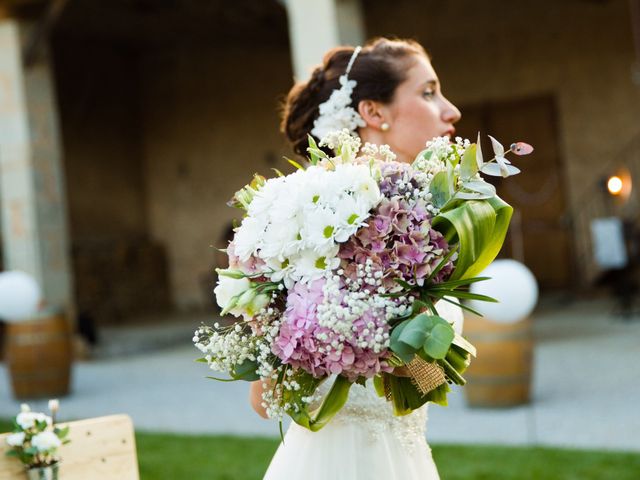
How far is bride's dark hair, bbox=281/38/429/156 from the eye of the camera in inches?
87.9

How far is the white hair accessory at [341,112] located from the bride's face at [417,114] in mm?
106

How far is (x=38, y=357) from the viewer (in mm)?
7734

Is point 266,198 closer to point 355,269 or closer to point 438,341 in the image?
point 355,269

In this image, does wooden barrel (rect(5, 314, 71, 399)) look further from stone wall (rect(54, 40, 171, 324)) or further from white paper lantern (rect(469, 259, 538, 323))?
stone wall (rect(54, 40, 171, 324))

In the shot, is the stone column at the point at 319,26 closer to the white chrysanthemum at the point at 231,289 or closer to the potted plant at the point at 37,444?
the potted plant at the point at 37,444

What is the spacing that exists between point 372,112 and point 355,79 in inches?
4.6

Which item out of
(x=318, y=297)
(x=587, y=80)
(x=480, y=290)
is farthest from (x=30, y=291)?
(x=587, y=80)

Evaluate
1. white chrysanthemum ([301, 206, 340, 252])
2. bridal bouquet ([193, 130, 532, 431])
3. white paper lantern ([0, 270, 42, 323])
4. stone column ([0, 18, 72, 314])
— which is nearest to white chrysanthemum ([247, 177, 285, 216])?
bridal bouquet ([193, 130, 532, 431])

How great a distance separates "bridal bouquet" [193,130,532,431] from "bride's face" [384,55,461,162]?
0.38 meters

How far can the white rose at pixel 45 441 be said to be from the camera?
2182 mm

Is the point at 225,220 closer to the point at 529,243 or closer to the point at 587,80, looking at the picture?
the point at 529,243

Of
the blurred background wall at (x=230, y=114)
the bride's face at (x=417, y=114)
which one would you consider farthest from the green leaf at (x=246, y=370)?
the blurred background wall at (x=230, y=114)

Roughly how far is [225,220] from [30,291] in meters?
8.24

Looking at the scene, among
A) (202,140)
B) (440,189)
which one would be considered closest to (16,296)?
(440,189)
